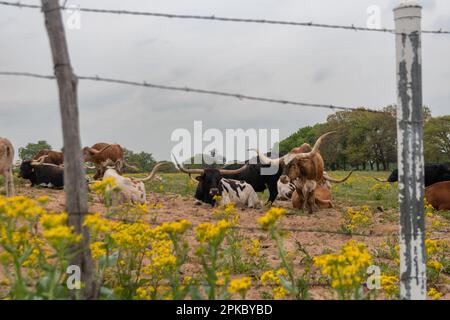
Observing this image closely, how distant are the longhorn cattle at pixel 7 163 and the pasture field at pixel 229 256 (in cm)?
103

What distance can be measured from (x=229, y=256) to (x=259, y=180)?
7.15 metres

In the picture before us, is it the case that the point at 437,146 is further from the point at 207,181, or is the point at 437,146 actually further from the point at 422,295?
the point at 422,295

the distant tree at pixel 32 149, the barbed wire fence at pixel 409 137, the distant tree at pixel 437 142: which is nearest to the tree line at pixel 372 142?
the distant tree at pixel 437 142

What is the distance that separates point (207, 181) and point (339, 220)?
10.7 feet

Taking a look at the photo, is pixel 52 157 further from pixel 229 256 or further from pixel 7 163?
pixel 229 256

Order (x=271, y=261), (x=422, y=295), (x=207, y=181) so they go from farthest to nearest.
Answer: (x=207, y=181) < (x=271, y=261) < (x=422, y=295)

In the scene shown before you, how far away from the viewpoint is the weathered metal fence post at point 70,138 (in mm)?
3389

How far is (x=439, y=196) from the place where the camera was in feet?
41.1

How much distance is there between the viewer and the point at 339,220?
35.4 ft

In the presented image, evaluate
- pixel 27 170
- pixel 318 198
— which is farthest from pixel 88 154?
pixel 318 198

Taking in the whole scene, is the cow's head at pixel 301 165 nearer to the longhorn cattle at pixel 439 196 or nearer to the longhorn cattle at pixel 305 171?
the longhorn cattle at pixel 305 171

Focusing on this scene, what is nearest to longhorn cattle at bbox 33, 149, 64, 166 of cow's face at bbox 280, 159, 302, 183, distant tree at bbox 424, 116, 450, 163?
cow's face at bbox 280, 159, 302, 183

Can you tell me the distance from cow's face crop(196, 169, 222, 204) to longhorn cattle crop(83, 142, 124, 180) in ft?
16.9
